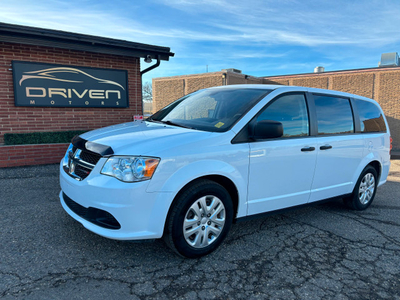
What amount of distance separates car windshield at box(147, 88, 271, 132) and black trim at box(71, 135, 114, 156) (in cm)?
96

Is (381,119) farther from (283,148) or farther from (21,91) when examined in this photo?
(21,91)

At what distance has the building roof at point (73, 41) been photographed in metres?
6.80

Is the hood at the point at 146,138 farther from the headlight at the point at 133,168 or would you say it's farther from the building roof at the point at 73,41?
the building roof at the point at 73,41

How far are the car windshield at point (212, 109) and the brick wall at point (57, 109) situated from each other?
444 centimetres

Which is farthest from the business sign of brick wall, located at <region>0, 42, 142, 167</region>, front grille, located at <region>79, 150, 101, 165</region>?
front grille, located at <region>79, 150, 101, 165</region>

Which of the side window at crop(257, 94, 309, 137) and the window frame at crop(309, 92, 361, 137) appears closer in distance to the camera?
the side window at crop(257, 94, 309, 137)

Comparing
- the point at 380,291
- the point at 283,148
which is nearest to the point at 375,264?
the point at 380,291

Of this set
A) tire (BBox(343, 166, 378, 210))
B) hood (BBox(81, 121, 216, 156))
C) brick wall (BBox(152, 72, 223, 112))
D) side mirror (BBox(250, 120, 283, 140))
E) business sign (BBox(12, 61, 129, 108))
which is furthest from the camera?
brick wall (BBox(152, 72, 223, 112))

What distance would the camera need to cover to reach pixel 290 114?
11.9ft

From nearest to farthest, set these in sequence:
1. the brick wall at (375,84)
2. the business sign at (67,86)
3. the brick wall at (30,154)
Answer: the brick wall at (30,154) → the business sign at (67,86) → the brick wall at (375,84)

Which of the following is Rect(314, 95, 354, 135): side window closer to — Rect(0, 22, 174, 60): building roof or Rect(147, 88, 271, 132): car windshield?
Rect(147, 88, 271, 132): car windshield

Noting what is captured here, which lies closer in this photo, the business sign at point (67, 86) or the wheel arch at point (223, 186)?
the wheel arch at point (223, 186)

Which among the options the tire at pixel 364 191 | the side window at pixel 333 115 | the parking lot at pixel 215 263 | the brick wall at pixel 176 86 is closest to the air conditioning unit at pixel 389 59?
the brick wall at pixel 176 86

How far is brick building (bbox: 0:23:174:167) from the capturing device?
6.92 meters
